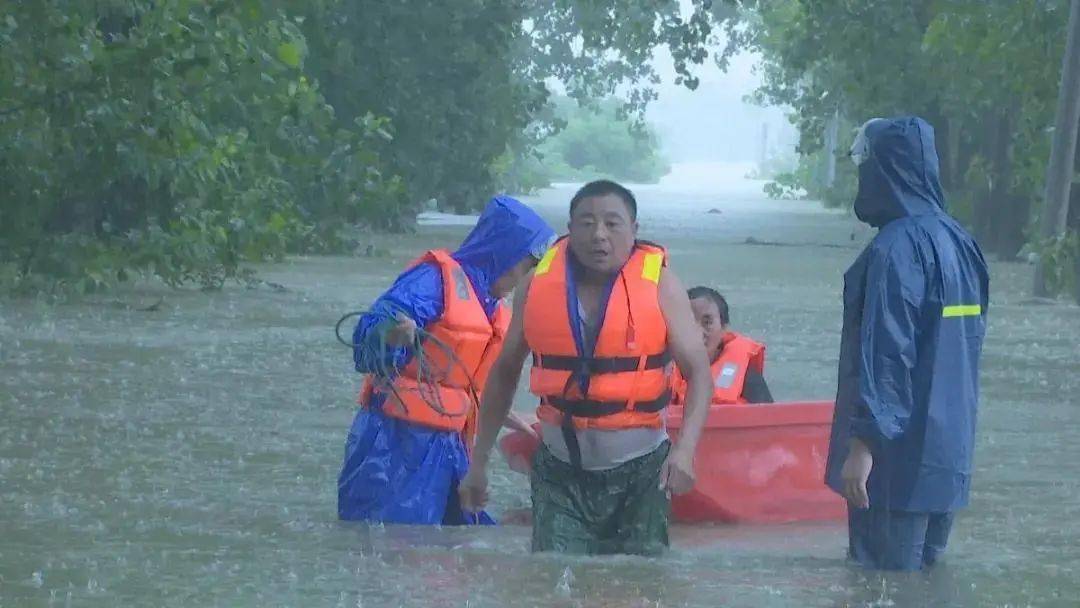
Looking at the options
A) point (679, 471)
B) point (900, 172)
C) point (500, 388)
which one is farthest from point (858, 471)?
point (500, 388)

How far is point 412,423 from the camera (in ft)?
27.5

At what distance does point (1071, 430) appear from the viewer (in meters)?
12.8

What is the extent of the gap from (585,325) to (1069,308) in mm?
17007

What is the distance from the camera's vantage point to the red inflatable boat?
8.87 metres

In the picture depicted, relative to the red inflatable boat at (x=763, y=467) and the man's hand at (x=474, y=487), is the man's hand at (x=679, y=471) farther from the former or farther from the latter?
the red inflatable boat at (x=763, y=467)

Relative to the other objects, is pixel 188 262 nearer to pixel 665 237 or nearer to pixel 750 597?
pixel 750 597

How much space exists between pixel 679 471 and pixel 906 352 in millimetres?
776

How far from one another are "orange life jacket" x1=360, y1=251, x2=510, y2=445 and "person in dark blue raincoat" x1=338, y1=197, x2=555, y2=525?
4 cm

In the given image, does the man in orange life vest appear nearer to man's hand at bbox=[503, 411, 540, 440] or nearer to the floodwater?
the floodwater

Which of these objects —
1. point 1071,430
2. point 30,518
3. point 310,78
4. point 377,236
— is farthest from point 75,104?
point 377,236

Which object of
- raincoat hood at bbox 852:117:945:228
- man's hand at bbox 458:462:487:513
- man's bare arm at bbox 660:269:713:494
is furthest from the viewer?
man's hand at bbox 458:462:487:513

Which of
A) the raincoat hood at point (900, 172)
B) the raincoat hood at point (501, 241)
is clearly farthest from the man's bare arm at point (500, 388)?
the raincoat hood at point (900, 172)

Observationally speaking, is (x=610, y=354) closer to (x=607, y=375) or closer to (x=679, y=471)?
(x=607, y=375)

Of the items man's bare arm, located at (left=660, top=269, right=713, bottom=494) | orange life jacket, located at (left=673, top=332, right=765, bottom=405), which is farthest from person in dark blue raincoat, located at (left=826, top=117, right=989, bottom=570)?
orange life jacket, located at (left=673, top=332, right=765, bottom=405)
